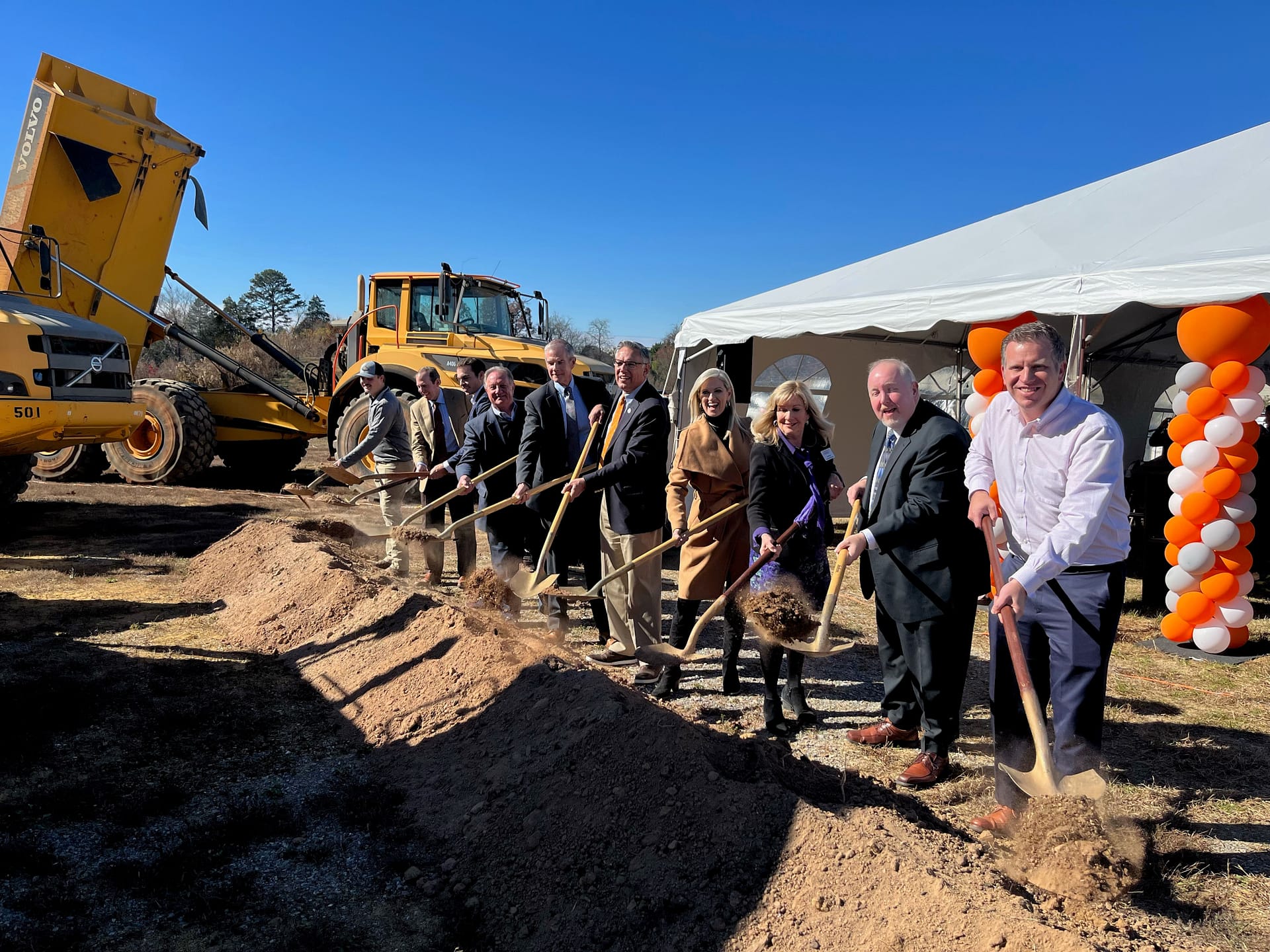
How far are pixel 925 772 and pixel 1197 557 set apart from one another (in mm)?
3270

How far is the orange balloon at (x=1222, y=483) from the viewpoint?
5312mm

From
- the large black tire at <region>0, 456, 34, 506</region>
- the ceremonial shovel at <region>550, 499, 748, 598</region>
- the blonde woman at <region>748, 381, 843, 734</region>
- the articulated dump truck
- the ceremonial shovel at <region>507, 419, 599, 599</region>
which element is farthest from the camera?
the large black tire at <region>0, 456, 34, 506</region>

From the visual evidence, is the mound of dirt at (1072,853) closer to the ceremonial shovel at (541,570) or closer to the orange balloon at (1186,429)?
the ceremonial shovel at (541,570)

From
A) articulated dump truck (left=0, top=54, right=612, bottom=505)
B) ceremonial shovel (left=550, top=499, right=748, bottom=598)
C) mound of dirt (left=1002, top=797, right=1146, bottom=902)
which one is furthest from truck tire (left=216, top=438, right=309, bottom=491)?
mound of dirt (left=1002, top=797, right=1146, bottom=902)

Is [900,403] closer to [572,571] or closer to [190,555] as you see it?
[572,571]

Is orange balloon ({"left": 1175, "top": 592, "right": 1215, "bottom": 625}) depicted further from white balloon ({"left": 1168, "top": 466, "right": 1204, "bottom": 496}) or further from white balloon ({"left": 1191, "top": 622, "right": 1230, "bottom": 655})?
white balloon ({"left": 1168, "top": 466, "right": 1204, "bottom": 496})

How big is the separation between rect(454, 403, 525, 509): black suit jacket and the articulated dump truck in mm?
3852

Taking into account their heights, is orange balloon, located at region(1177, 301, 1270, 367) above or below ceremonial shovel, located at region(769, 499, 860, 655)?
above

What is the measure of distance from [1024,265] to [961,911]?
610 centimetres

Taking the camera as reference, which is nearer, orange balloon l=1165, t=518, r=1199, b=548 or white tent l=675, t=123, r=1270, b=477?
orange balloon l=1165, t=518, r=1199, b=548

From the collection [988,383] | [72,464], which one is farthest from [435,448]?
[72,464]

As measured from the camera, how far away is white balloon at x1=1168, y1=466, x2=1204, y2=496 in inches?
214

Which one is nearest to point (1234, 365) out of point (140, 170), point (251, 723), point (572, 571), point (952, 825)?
point (952, 825)

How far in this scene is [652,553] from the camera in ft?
13.8
